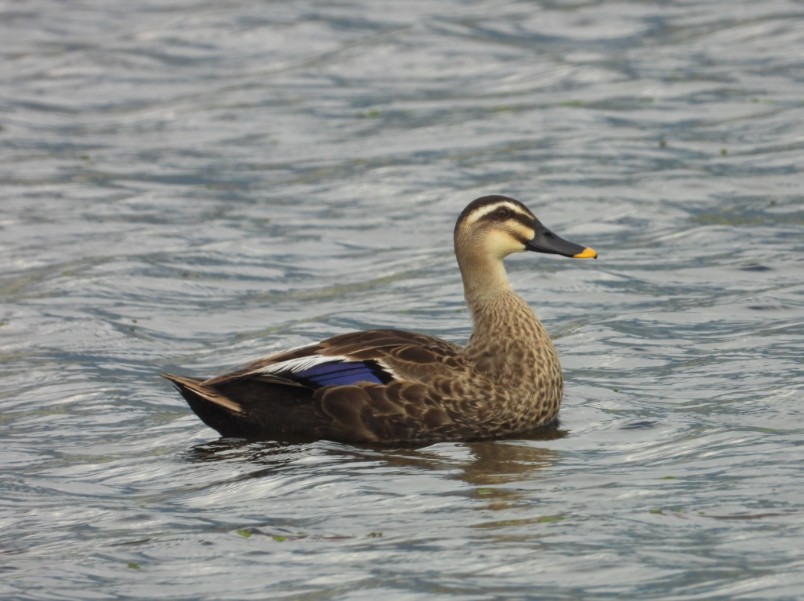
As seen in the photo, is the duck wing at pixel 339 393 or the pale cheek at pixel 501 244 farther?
the pale cheek at pixel 501 244

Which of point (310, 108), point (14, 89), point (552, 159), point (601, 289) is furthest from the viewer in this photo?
point (14, 89)

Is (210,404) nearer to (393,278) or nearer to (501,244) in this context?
(501,244)

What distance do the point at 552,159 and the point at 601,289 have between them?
458cm

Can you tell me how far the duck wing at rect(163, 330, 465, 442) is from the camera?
34.1ft

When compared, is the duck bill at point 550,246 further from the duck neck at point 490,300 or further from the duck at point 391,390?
the duck at point 391,390

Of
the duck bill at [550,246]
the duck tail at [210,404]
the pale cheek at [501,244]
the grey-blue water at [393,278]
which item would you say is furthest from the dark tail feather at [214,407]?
the duck bill at [550,246]

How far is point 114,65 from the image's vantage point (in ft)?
79.7

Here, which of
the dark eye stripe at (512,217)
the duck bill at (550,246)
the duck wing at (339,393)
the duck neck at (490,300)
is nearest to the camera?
the duck wing at (339,393)

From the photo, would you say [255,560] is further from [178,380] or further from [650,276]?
[650,276]

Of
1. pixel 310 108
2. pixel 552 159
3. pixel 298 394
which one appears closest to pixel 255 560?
pixel 298 394

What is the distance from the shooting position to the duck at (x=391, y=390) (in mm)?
10414

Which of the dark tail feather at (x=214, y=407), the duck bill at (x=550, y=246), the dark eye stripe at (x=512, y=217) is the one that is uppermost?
the dark eye stripe at (x=512, y=217)

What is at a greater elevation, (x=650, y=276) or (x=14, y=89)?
(x=14, y=89)

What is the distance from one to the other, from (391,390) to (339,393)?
1.03 feet
